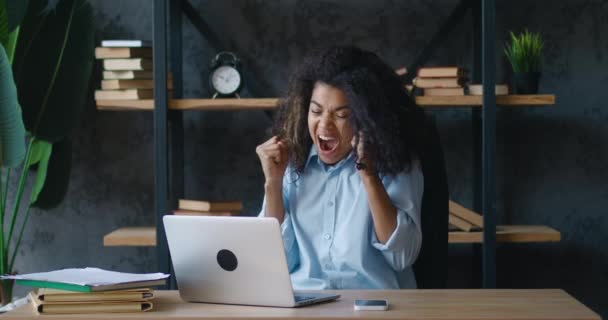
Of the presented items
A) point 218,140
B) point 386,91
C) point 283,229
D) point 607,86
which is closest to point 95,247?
point 218,140

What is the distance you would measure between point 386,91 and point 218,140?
51.3 inches

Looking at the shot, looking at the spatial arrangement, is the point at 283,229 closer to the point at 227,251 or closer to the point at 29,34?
the point at 227,251

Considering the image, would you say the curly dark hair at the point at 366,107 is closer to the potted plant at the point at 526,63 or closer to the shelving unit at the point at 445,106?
the shelving unit at the point at 445,106

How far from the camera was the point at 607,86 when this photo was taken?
11.5ft

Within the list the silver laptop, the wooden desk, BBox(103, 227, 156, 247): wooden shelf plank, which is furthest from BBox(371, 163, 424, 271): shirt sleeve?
BBox(103, 227, 156, 247): wooden shelf plank

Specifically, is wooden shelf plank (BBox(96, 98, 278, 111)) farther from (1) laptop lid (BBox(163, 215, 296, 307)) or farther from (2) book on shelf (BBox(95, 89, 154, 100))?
(1) laptop lid (BBox(163, 215, 296, 307))

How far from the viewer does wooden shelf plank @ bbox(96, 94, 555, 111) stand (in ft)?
10.3

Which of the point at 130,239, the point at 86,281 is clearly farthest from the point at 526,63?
the point at 86,281

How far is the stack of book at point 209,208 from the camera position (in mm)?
3232

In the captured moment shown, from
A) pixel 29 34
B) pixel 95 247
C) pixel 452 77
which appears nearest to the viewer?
pixel 452 77

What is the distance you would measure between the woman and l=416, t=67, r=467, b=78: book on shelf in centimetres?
73

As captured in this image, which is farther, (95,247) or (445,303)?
(95,247)

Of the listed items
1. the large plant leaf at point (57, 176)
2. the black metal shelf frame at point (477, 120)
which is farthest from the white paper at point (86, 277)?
the large plant leaf at point (57, 176)

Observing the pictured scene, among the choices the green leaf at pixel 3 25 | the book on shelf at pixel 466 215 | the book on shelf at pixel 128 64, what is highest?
the green leaf at pixel 3 25
